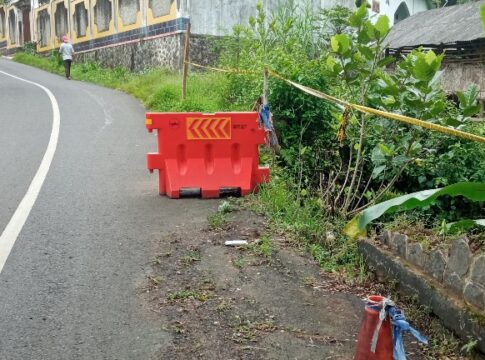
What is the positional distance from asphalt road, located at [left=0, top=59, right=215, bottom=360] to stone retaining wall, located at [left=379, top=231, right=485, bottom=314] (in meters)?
1.92

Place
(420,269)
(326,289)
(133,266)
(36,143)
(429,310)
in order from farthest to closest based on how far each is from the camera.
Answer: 1. (36,143)
2. (133,266)
3. (326,289)
4. (420,269)
5. (429,310)

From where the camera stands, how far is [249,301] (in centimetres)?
414

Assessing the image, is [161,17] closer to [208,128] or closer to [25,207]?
[208,128]

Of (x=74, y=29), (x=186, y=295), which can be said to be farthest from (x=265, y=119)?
(x=74, y=29)

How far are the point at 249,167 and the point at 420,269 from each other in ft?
10.4

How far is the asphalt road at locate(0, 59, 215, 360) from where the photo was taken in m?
3.62

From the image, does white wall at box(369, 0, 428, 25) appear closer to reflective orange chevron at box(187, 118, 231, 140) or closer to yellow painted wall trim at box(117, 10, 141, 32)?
yellow painted wall trim at box(117, 10, 141, 32)

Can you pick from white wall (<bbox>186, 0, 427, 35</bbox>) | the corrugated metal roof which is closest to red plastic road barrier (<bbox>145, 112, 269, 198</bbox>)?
the corrugated metal roof

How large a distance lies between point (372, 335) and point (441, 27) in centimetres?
1746

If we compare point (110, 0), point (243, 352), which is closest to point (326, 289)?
point (243, 352)

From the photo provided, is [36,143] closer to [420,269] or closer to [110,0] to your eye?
[420,269]

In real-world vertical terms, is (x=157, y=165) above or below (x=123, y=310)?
above

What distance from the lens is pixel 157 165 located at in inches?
272

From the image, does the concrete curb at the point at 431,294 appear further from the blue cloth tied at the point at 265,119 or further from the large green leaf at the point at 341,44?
the blue cloth tied at the point at 265,119
